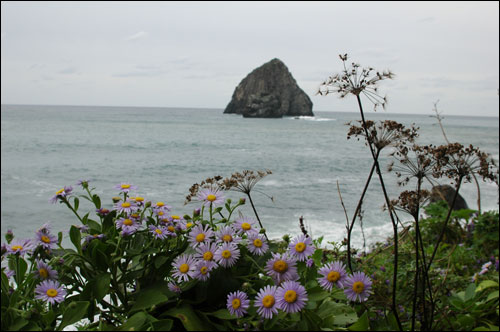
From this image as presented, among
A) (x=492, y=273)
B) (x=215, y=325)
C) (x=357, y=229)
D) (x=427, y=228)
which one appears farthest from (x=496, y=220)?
(x=215, y=325)

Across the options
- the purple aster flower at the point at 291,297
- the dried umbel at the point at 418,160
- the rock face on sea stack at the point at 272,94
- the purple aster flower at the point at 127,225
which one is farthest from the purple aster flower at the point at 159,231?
the rock face on sea stack at the point at 272,94

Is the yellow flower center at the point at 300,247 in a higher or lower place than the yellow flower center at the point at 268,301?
higher

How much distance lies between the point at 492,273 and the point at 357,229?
3.50 meters

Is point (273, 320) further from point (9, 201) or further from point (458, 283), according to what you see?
point (9, 201)

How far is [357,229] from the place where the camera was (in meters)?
6.74

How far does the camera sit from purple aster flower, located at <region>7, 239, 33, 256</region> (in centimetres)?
99

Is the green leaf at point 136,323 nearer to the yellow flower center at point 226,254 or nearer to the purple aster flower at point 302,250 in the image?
the yellow flower center at point 226,254

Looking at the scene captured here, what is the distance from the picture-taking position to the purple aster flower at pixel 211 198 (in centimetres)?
115

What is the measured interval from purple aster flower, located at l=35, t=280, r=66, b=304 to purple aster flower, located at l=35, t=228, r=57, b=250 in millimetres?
92

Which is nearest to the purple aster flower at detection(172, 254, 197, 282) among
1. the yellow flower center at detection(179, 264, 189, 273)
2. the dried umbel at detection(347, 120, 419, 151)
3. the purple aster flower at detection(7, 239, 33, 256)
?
the yellow flower center at detection(179, 264, 189, 273)

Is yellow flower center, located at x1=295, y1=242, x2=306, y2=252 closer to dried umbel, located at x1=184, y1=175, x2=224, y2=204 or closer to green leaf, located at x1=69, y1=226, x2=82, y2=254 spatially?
dried umbel, located at x1=184, y1=175, x2=224, y2=204

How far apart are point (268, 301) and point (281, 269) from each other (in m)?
0.09

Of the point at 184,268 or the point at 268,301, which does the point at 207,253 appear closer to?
the point at 184,268

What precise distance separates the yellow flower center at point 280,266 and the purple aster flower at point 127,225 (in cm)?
36
